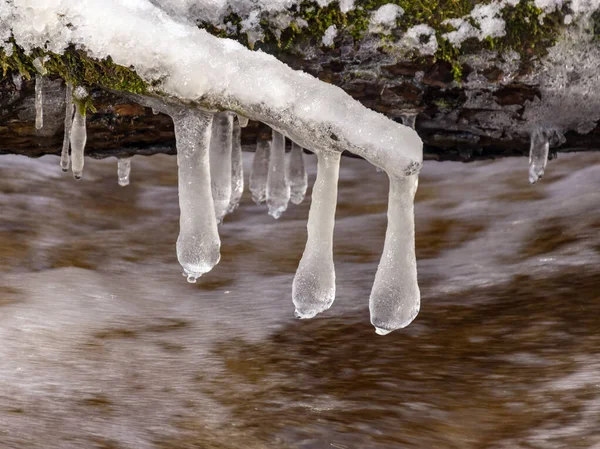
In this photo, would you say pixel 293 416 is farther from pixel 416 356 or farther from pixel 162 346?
pixel 162 346

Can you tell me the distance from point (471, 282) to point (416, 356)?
3.06 feet

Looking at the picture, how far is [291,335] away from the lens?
341 centimetres

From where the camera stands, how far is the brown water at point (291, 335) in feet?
8.26

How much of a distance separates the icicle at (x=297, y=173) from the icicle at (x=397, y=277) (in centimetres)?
101

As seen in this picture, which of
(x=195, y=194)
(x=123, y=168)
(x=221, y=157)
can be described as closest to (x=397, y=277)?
(x=195, y=194)

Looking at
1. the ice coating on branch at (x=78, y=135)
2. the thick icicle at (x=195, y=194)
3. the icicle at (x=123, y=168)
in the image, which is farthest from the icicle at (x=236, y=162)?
the icicle at (x=123, y=168)

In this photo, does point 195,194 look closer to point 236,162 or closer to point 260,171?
point 236,162

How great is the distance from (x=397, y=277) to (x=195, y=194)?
2.27 feet

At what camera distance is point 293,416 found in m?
2.59

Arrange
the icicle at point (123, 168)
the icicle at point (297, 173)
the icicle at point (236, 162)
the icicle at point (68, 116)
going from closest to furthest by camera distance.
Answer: the icicle at point (68, 116) < the icicle at point (236, 162) < the icicle at point (297, 173) < the icicle at point (123, 168)

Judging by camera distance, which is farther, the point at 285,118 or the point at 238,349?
the point at 238,349

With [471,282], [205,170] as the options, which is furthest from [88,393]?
[471,282]

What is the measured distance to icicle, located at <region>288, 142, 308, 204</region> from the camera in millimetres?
3668

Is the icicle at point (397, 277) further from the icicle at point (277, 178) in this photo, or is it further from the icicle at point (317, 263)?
the icicle at point (277, 178)
